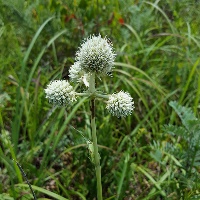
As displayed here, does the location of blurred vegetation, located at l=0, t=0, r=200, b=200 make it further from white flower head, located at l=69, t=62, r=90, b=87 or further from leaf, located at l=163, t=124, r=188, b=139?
white flower head, located at l=69, t=62, r=90, b=87

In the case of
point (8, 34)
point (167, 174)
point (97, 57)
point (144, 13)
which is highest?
point (144, 13)

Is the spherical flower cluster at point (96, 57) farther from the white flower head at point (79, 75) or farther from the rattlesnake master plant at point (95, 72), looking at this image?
the white flower head at point (79, 75)

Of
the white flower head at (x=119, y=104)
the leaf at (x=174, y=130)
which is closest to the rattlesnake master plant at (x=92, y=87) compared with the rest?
the white flower head at (x=119, y=104)

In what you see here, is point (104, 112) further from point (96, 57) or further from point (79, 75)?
point (96, 57)

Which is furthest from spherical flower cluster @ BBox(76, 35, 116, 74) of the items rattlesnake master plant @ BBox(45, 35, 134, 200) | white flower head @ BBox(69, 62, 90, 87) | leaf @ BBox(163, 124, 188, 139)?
leaf @ BBox(163, 124, 188, 139)

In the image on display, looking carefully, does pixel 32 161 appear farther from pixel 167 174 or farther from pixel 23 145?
pixel 167 174

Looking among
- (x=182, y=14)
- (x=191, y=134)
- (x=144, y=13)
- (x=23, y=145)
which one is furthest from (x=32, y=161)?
→ (x=182, y=14)

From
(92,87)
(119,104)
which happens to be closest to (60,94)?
(92,87)
